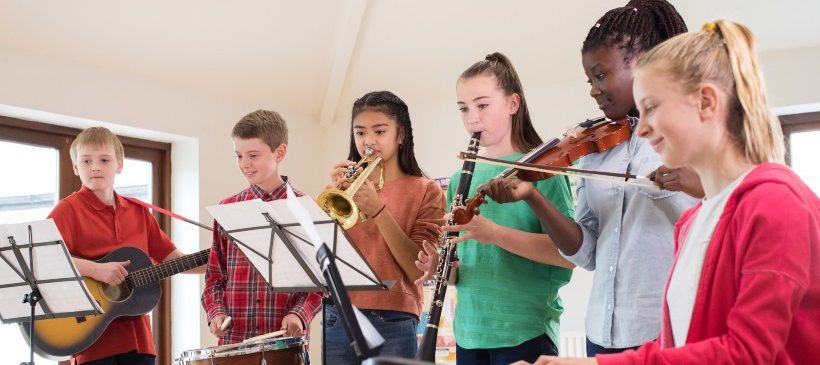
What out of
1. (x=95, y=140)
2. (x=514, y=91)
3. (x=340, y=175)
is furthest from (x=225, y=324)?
(x=514, y=91)

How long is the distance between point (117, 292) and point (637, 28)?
2358 mm

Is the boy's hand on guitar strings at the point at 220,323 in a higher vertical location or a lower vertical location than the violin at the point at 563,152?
lower

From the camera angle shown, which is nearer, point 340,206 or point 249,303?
point 340,206

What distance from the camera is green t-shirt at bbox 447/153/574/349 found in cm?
218

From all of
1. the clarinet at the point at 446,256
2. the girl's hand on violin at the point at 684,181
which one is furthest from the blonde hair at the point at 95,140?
the girl's hand on violin at the point at 684,181

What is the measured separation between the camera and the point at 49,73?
430cm

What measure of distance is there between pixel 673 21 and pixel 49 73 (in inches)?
136

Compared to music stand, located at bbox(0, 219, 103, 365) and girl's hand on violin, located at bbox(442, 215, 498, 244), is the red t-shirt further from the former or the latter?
girl's hand on violin, located at bbox(442, 215, 498, 244)

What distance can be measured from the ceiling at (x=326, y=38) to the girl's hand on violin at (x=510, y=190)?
2862 millimetres

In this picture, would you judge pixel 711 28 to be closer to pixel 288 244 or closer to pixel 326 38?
pixel 288 244

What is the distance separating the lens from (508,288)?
2.22 metres

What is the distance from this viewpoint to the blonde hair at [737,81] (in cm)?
125

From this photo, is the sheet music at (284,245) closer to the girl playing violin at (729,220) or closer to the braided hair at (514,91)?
the braided hair at (514,91)

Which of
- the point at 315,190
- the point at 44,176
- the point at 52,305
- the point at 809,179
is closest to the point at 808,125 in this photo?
the point at 809,179
